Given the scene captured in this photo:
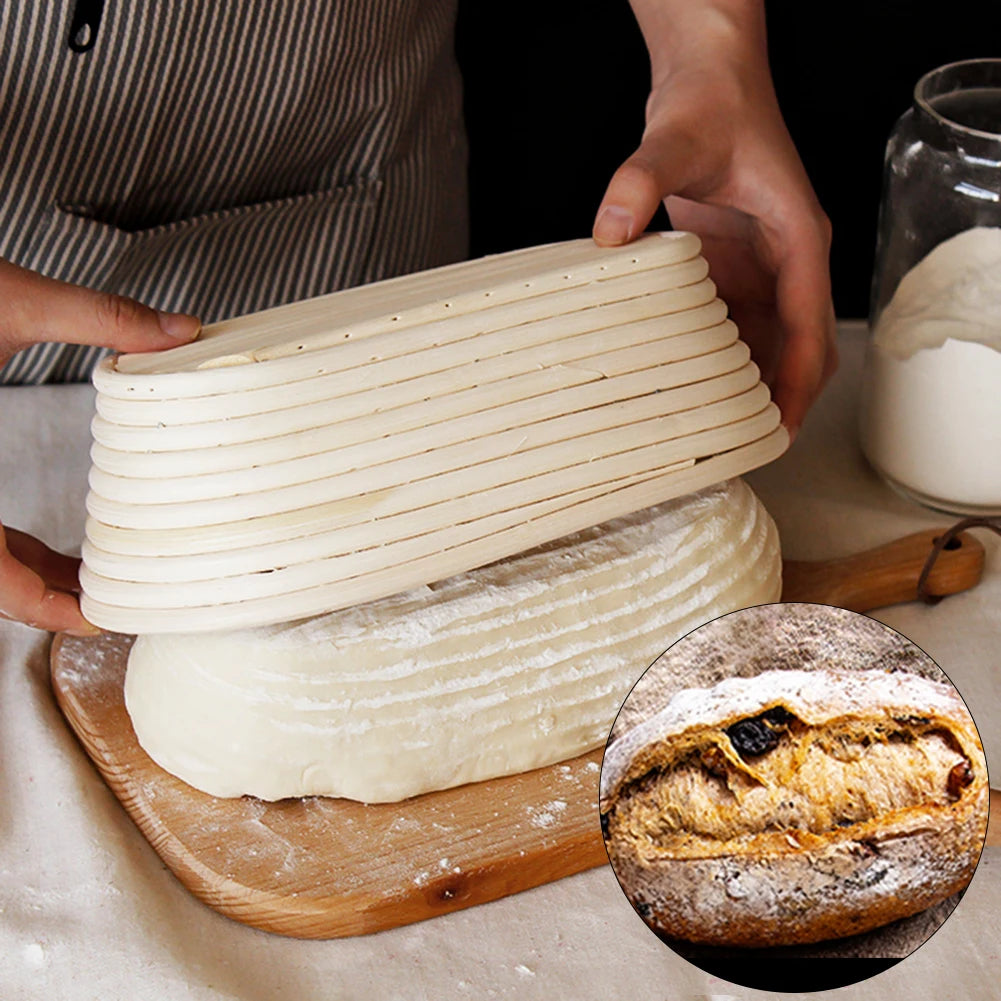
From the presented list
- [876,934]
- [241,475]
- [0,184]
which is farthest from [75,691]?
[876,934]

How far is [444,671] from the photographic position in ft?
2.65

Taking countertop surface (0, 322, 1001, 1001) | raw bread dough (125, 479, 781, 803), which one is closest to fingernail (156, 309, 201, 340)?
raw bread dough (125, 479, 781, 803)

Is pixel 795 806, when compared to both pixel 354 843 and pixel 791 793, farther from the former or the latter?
pixel 354 843

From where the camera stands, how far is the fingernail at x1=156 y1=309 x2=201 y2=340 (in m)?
0.82

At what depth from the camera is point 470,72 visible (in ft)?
5.99

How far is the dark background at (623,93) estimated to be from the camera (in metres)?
1.73

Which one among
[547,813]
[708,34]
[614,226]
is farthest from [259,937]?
[708,34]

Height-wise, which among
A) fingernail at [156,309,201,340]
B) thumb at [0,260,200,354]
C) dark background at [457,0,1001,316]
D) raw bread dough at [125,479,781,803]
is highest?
thumb at [0,260,200,354]

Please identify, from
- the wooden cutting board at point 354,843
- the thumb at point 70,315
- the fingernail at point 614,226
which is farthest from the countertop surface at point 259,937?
the fingernail at point 614,226

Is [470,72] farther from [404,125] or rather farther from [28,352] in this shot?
[28,352]

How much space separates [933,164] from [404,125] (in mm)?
544

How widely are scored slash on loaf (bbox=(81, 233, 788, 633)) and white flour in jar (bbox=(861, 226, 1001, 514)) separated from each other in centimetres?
28

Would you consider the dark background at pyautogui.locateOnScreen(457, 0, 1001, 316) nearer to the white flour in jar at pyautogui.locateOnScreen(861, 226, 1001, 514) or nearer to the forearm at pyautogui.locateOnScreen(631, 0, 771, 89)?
the forearm at pyautogui.locateOnScreen(631, 0, 771, 89)

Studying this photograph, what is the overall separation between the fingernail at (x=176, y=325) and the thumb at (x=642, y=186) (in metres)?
0.29
